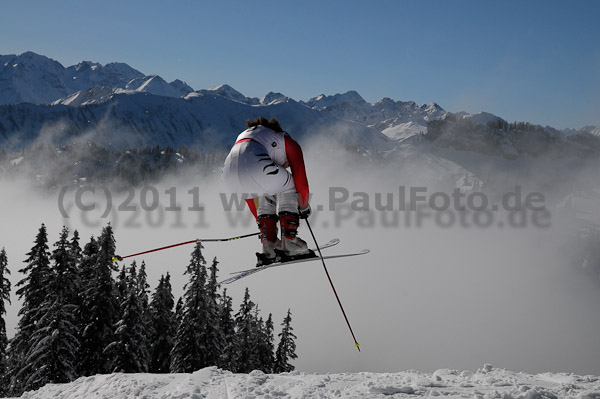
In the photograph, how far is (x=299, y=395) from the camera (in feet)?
20.8

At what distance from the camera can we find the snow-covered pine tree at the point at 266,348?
36750 mm

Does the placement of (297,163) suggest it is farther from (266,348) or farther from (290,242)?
(266,348)

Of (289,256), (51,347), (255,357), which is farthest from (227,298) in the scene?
(289,256)

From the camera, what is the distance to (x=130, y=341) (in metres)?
23.0

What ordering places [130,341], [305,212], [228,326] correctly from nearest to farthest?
[305,212] < [130,341] < [228,326]

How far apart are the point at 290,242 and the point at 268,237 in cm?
43

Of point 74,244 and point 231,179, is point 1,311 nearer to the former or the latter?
point 74,244

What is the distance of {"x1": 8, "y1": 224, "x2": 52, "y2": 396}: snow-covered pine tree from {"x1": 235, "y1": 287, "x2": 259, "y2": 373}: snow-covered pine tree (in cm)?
1494

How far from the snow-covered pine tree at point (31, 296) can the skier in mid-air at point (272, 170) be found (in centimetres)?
1998

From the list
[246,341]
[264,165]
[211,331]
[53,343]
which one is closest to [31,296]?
[53,343]

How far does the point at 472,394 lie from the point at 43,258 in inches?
969

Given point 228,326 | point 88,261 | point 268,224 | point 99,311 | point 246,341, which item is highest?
point 268,224

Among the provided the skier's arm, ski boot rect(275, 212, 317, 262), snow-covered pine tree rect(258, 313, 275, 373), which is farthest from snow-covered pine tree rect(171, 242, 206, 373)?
the skier's arm

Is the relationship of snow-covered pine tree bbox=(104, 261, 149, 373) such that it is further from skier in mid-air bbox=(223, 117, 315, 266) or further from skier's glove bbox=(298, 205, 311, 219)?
skier's glove bbox=(298, 205, 311, 219)
